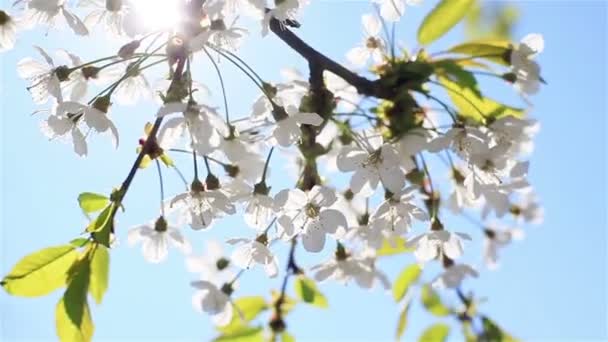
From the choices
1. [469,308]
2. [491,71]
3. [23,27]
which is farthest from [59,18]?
[469,308]

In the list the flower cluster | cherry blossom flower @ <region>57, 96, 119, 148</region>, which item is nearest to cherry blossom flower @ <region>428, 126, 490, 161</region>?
the flower cluster

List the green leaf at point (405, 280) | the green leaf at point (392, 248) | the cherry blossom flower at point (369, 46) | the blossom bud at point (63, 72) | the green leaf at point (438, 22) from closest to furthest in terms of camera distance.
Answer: the blossom bud at point (63, 72) < the green leaf at point (438, 22) < the cherry blossom flower at point (369, 46) < the green leaf at point (392, 248) < the green leaf at point (405, 280)

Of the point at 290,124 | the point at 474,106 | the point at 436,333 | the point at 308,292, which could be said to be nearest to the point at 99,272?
the point at 290,124

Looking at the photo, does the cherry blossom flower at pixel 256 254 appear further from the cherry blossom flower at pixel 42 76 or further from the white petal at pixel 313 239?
the cherry blossom flower at pixel 42 76

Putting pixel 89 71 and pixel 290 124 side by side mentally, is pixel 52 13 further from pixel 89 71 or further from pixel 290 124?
pixel 290 124

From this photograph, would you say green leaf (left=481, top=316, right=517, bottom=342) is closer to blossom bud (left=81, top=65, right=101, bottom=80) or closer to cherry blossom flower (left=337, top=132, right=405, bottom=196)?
cherry blossom flower (left=337, top=132, right=405, bottom=196)

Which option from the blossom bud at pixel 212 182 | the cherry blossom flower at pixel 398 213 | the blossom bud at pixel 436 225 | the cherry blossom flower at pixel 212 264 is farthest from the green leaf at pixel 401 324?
the blossom bud at pixel 212 182
